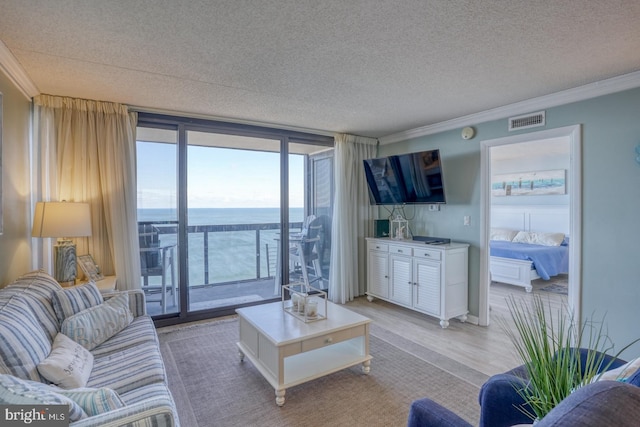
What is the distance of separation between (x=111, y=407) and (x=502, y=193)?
745 centimetres

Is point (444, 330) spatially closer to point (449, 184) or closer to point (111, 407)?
point (449, 184)

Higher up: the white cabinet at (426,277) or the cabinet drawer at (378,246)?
the cabinet drawer at (378,246)

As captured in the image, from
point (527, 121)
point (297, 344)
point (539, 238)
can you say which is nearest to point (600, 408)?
point (297, 344)

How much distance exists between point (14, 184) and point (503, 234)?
286 inches

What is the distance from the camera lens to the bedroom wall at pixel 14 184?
2.17m

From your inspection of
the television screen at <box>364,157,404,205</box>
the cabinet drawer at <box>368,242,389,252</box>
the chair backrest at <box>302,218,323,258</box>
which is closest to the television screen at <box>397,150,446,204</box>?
the television screen at <box>364,157,404,205</box>

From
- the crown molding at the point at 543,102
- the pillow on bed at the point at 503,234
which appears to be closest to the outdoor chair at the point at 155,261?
the crown molding at the point at 543,102

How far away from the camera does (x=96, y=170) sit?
313 cm

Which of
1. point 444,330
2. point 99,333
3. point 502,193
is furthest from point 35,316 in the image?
point 502,193

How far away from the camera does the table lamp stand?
8.29ft

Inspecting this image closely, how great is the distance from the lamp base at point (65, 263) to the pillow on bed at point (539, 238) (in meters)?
6.87

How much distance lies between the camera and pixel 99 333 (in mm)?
2053

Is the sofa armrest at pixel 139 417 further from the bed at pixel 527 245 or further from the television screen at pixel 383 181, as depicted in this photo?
the bed at pixel 527 245

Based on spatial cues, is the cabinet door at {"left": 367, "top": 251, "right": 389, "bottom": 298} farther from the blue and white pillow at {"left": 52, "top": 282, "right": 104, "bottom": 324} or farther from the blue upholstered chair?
the blue and white pillow at {"left": 52, "top": 282, "right": 104, "bottom": 324}
